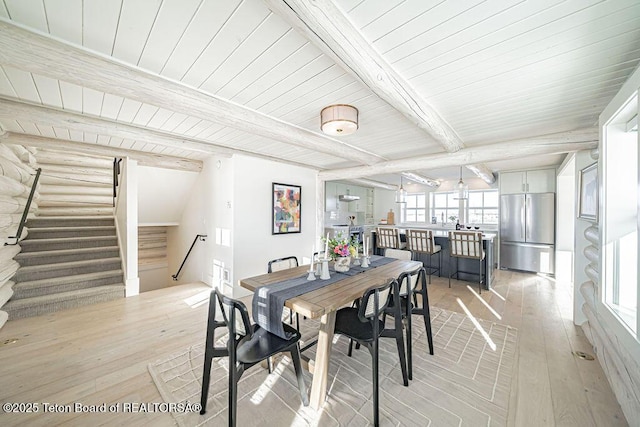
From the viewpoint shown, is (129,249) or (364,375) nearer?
(364,375)

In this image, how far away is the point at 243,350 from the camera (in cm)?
163

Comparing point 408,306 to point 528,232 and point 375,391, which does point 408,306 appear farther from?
point 528,232

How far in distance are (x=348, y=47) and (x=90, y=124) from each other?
115 inches

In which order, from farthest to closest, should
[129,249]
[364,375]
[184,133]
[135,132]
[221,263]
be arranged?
[221,263] → [129,249] → [184,133] → [135,132] → [364,375]

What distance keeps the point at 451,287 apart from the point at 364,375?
311 cm

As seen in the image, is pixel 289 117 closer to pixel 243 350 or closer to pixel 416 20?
pixel 416 20

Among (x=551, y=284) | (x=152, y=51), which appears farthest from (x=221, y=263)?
(x=551, y=284)

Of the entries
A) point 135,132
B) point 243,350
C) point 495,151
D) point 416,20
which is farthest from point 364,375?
point 135,132

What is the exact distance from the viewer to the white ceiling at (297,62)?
1.26m

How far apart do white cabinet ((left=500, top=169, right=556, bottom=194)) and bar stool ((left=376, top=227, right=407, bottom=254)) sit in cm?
285

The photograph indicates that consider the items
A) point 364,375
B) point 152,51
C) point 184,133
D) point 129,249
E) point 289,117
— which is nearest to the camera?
point 152,51

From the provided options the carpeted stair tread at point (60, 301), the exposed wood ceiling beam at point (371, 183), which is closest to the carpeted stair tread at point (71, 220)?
the carpeted stair tread at point (60, 301)

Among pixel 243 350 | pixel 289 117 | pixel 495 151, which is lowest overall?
pixel 243 350

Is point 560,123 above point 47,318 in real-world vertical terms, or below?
above
